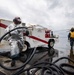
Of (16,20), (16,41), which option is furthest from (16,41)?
(16,20)

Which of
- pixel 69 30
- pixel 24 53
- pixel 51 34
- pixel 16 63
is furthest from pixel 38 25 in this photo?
pixel 69 30

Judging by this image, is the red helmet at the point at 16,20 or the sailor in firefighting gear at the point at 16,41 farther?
the red helmet at the point at 16,20

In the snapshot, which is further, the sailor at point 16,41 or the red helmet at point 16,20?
the red helmet at point 16,20

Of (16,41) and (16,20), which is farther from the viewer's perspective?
(16,20)

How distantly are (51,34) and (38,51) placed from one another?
1.87 m

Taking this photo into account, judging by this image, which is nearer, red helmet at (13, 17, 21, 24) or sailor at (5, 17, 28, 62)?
sailor at (5, 17, 28, 62)

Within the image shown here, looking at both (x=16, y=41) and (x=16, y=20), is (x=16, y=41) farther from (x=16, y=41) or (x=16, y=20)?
(x=16, y=20)

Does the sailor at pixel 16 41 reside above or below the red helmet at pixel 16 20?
below

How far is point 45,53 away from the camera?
16.1 feet

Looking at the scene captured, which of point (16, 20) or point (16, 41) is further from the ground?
point (16, 20)

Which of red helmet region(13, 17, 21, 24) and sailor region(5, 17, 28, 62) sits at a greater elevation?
red helmet region(13, 17, 21, 24)

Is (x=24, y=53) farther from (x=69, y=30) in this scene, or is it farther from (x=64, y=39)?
(x=69, y=30)

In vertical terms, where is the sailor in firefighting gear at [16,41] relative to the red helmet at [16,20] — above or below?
below

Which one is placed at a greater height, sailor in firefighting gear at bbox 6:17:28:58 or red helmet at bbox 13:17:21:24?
red helmet at bbox 13:17:21:24
